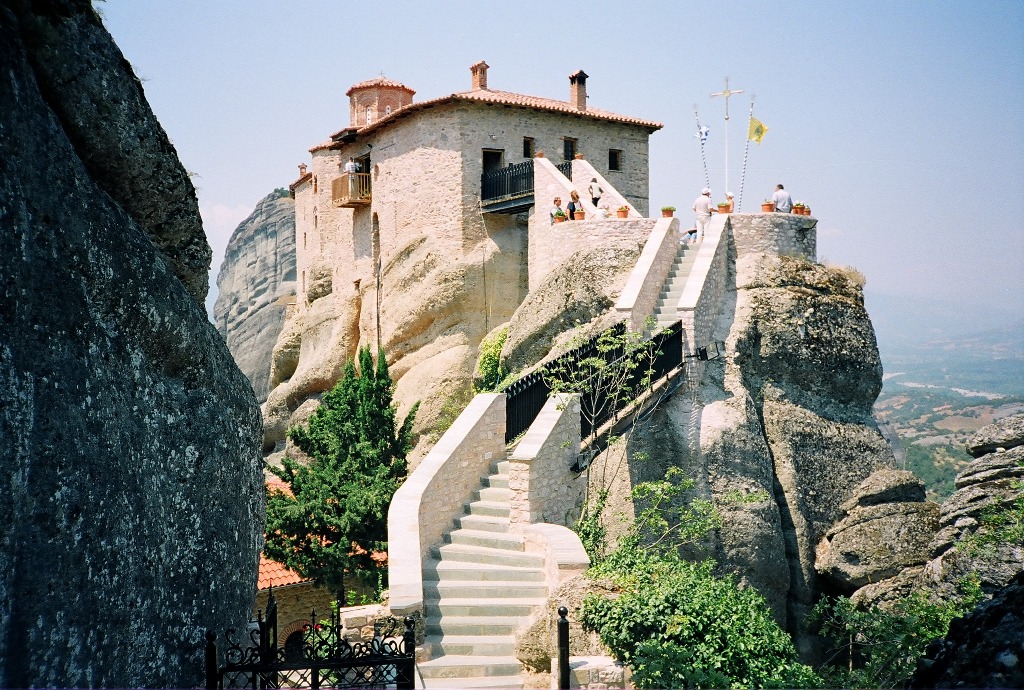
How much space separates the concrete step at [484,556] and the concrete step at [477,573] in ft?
0.28

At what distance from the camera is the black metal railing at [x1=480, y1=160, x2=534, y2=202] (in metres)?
29.0

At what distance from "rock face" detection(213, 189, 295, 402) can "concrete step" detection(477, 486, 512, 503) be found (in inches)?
1808

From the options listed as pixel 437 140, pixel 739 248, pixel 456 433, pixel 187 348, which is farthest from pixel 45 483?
pixel 437 140

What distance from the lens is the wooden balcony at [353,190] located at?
34.6 m

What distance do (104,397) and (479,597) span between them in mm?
8209

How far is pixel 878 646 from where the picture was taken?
44.9 ft

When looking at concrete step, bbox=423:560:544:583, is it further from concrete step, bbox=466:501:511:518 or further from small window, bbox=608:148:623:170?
small window, bbox=608:148:623:170

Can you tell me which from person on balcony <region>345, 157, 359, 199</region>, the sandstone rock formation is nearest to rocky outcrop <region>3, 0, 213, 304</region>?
the sandstone rock formation

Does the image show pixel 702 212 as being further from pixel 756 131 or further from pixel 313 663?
pixel 313 663

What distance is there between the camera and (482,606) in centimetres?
1344

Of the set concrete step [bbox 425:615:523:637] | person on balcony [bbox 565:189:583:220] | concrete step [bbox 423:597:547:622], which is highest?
person on balcony [bbox 565:189:583:220]

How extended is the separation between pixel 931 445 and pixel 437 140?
84.7 meters

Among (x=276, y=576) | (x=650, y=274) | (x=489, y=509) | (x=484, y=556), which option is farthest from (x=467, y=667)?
(x=276, y=576)

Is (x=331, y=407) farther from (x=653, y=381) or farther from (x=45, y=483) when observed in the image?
(x=45, y=483)
